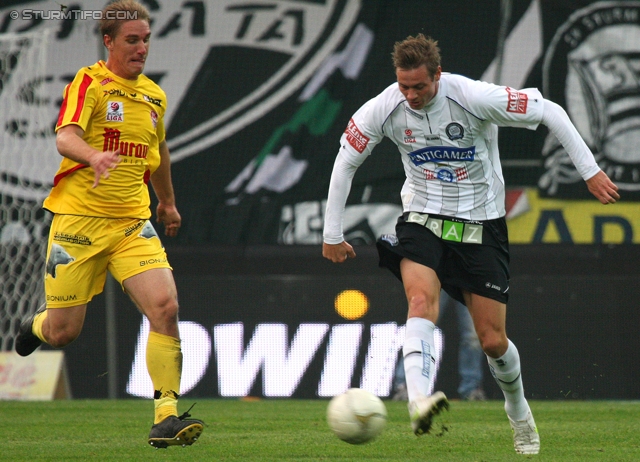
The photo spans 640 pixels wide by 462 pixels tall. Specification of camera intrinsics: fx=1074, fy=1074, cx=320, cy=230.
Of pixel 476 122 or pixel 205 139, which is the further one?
pixel 205 139

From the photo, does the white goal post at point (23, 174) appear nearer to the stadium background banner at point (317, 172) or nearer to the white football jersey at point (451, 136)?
the stadium background banner at point (317, 172)

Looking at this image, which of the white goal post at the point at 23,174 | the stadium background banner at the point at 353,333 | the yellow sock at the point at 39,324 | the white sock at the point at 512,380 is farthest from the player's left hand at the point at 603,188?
the white goal post at the point at 23,174

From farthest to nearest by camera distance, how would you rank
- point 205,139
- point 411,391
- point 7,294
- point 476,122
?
1. point 205,139
2. point 7,294
3. point 476,122
4. point 411,391

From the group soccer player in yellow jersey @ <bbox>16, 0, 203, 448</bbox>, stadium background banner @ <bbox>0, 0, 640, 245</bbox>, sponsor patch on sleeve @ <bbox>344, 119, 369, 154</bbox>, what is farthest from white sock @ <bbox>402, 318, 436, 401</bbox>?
stadium background banner @ <bbox>0, 0, 640, 245</bbox>

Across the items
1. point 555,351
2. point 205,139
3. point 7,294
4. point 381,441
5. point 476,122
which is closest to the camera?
point 476,122

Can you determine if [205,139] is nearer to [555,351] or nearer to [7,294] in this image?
[7,294]

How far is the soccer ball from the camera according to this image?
4.93 metres

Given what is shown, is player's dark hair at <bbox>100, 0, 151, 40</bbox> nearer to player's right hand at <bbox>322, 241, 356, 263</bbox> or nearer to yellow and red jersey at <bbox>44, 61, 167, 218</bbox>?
yellow and red jersey at <bbox>44, 61, 167, 218</bbox>

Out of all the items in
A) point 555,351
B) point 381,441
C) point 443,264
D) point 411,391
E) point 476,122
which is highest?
point 476,122

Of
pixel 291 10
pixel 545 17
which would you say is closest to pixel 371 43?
pixel 291 10

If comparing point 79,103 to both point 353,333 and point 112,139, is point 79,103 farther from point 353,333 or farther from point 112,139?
point 353,333

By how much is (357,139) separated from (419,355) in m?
1.19

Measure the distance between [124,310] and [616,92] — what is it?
568 centimetres

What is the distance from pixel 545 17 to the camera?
459 inches
